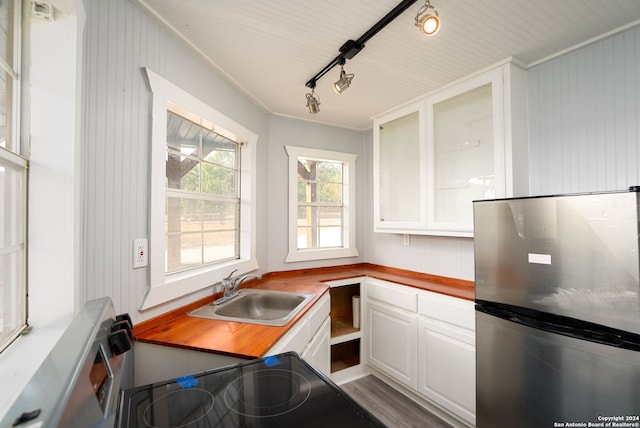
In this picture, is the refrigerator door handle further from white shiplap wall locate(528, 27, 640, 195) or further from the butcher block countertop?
white shiplap wall locate(528, 27, 640, 195)

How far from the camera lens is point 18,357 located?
0.74 metres

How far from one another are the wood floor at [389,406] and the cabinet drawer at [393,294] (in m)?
0.74

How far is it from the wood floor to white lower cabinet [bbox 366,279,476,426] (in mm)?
113

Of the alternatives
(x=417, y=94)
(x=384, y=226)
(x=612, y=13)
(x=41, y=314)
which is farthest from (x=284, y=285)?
(x=612, y=13)

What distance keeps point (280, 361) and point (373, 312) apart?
160cm

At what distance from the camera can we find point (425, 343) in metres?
2.06

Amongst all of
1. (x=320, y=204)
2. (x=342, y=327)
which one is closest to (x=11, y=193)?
(x=320, y=204)

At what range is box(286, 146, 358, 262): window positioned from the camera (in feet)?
9.09

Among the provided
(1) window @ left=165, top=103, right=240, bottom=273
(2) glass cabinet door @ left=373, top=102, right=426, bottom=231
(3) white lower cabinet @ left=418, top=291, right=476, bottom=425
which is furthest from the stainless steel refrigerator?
(1) window @ left=165, top=103, right=240, bottom=273

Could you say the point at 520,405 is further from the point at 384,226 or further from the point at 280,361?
the point at 384,226

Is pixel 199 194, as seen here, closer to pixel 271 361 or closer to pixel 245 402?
pixel 271 361

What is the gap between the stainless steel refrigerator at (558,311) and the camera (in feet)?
3.58

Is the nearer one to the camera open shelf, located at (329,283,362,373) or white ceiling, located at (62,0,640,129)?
white ceiling, located at (62,0,640,129)

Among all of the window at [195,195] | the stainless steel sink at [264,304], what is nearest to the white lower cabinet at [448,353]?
the stainless steel sink at [264,304]
